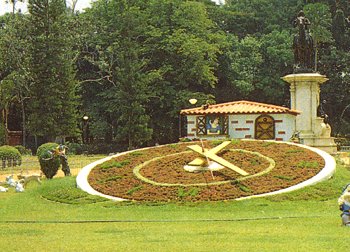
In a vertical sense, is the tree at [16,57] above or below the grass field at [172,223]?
above

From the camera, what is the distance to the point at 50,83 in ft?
163

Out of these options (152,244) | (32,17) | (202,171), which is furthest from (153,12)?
(152,244)

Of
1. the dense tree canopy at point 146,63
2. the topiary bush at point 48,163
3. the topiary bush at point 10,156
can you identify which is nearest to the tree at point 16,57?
the dense tree canopy at point 146,63

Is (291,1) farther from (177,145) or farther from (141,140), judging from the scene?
(177,145)

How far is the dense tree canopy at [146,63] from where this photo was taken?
50.3 meters

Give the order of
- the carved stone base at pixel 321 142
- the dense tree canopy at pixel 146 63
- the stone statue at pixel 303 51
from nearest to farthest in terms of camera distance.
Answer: the carved stone base at pixel 321 142 < the stone statue at pixel 303 51 < the dense tree canopy at pixel 146 63

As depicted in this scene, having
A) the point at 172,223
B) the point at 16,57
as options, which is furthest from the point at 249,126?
the point at 16,57

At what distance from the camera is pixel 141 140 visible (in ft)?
168

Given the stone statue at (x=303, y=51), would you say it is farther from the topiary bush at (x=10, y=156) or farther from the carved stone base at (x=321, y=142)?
the topiary bush at (x=10, y=156)

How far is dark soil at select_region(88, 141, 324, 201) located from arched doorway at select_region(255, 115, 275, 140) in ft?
24.3

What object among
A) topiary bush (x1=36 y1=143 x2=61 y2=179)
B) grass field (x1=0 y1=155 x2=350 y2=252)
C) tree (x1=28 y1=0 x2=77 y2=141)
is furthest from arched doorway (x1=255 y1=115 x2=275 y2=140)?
tree (x1=28 y1=0 x2=77 y2=141)

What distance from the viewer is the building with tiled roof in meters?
29.8

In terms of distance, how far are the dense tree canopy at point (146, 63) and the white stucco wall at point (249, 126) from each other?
20.2 m

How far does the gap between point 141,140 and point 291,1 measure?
22.1 metres
